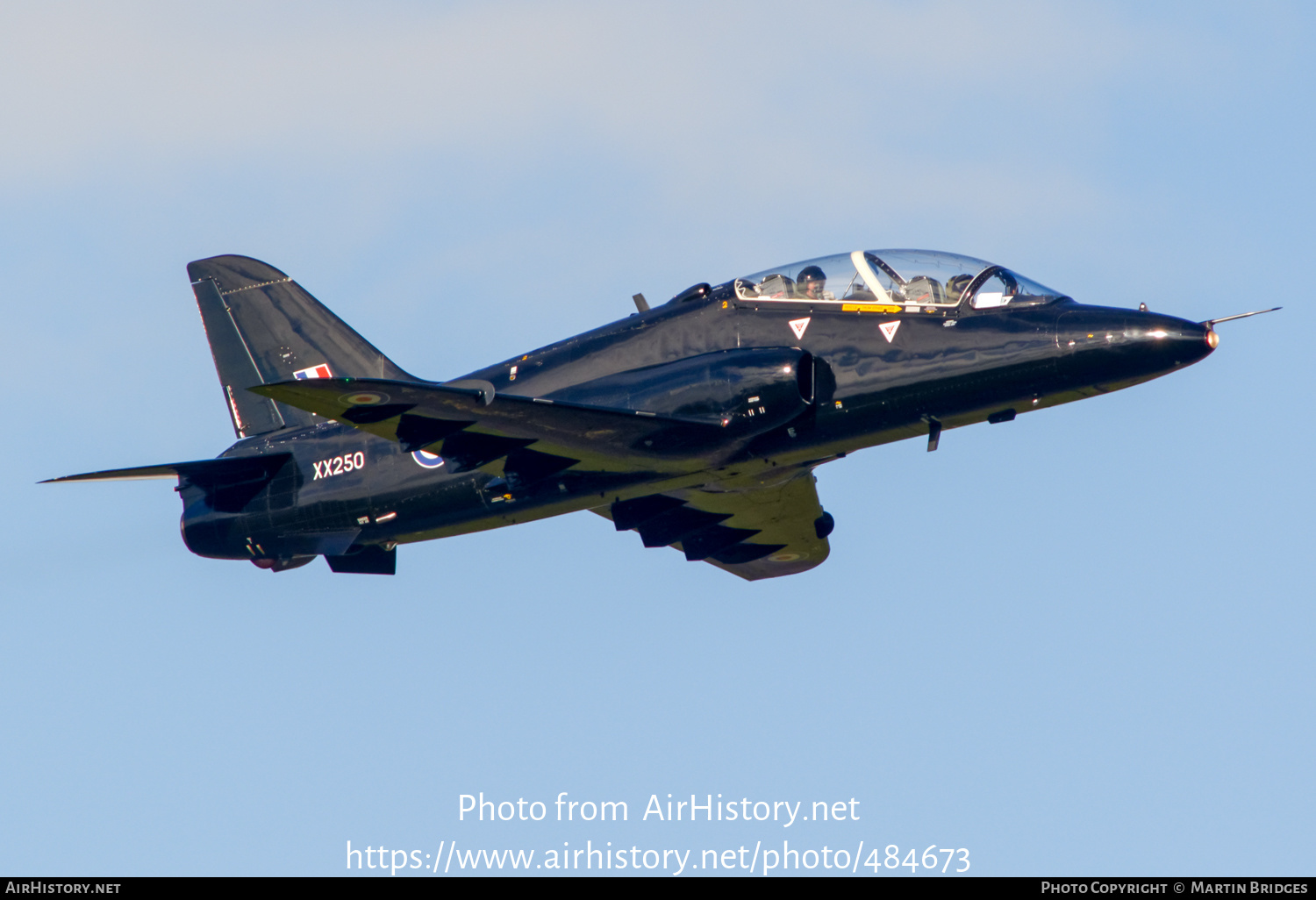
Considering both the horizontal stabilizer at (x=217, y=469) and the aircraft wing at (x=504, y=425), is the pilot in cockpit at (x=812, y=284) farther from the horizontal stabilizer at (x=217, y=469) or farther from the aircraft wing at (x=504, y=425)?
the horizontal stabilizer at (x=217, y=469)

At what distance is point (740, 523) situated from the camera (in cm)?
2534

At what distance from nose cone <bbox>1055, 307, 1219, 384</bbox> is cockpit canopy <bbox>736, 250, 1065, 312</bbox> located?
900 millimetres

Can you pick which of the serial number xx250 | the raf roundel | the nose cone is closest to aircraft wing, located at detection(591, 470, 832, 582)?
the raf roundel

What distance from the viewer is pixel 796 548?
2642 centimetres

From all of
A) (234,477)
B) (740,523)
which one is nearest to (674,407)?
(740,523)

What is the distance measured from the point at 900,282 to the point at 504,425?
219 inches

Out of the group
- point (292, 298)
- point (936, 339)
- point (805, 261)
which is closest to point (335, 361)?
point (292, 298)

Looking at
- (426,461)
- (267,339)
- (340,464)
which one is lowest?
(426,461)

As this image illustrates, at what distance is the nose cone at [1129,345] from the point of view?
19391 mm

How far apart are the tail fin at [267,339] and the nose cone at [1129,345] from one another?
34.3 ft

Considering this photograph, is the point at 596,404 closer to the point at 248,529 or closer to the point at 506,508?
the point at 506,508

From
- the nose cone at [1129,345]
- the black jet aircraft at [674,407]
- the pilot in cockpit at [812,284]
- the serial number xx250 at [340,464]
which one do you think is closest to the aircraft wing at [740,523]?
the black jet aircraft at [674,407]

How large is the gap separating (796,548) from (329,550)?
7.87m

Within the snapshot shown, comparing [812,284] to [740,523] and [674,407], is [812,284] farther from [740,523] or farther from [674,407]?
[740,523]
